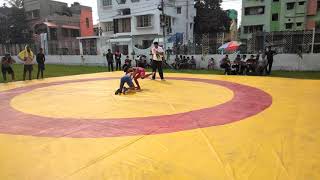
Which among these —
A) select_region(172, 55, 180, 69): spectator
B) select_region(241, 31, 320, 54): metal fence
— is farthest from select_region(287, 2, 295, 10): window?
select_region(172, 55, 180, 69): spectator

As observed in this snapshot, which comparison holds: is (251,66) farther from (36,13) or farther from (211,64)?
(36,13)

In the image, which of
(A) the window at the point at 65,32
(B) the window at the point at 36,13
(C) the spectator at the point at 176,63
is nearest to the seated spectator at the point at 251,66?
(C) the spectator at the point at 176,63

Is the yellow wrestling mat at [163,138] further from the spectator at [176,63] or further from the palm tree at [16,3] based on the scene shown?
the palm tree at [16,3]

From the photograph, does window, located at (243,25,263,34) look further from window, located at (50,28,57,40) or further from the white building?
window, located at (50,28,57,40)

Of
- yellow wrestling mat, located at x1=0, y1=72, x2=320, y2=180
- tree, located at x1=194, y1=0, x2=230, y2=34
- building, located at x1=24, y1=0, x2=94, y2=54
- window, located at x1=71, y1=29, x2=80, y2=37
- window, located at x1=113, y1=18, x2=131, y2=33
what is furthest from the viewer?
window, located at x1=71, y1=29, x2=80, y2=37

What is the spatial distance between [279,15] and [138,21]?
1692cm

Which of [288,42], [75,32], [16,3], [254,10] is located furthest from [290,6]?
[16,3]


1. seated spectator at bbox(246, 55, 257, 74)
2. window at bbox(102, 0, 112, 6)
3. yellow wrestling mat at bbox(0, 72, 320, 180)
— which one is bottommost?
yellow wrestling mat at bbox(0, 72, 320, 180)

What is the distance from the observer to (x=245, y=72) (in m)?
14.6

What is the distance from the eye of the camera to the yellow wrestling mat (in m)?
3.39

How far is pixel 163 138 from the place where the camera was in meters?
4.50

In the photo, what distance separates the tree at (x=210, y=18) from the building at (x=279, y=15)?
6963 millimetres

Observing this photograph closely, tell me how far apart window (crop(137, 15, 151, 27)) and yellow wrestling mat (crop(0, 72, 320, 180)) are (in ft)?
89.8

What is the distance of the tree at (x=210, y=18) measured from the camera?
42.9 m
